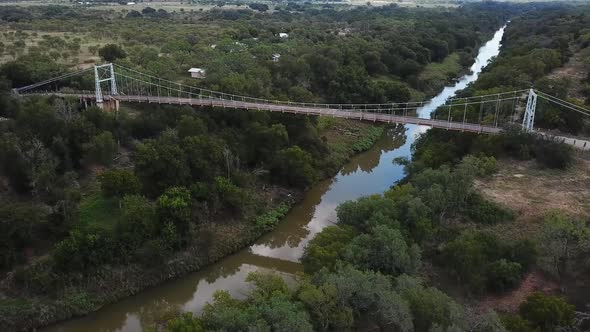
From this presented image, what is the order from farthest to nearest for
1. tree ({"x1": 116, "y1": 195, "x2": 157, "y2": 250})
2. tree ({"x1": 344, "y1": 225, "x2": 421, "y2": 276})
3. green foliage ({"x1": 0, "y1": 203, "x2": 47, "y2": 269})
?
tree ({"x1": 116, "y1": 195, "x2": 157, "y2": 250}) → green foliage ({"x1": 0, "y1": 203, "x2": 47, "y2": 269}) → tree ({"x1": 344, "y1": 225, "x2": 421, "y2": 276})

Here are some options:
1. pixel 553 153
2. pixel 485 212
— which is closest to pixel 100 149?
pixel 485 212

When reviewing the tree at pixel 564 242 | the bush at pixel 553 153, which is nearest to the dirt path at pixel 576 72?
the bush at pixel 553 153

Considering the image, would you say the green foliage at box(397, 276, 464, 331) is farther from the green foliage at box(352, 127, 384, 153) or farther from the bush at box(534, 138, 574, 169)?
the green foliage at box(352, 127, 384, 153)

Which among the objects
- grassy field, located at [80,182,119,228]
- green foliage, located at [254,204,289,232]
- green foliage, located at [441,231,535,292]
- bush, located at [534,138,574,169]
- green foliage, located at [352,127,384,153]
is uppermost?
bush, located at [534,138,574,169]

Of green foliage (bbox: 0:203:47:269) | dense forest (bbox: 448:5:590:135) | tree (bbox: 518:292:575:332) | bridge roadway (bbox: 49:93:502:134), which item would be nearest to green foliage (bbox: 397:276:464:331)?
tree (bbox: 518:292:575:332)

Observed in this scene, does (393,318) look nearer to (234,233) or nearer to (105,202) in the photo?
(234,233)

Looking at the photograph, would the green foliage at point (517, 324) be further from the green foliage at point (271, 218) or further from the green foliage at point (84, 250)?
the green foliage at point (84, 250)
